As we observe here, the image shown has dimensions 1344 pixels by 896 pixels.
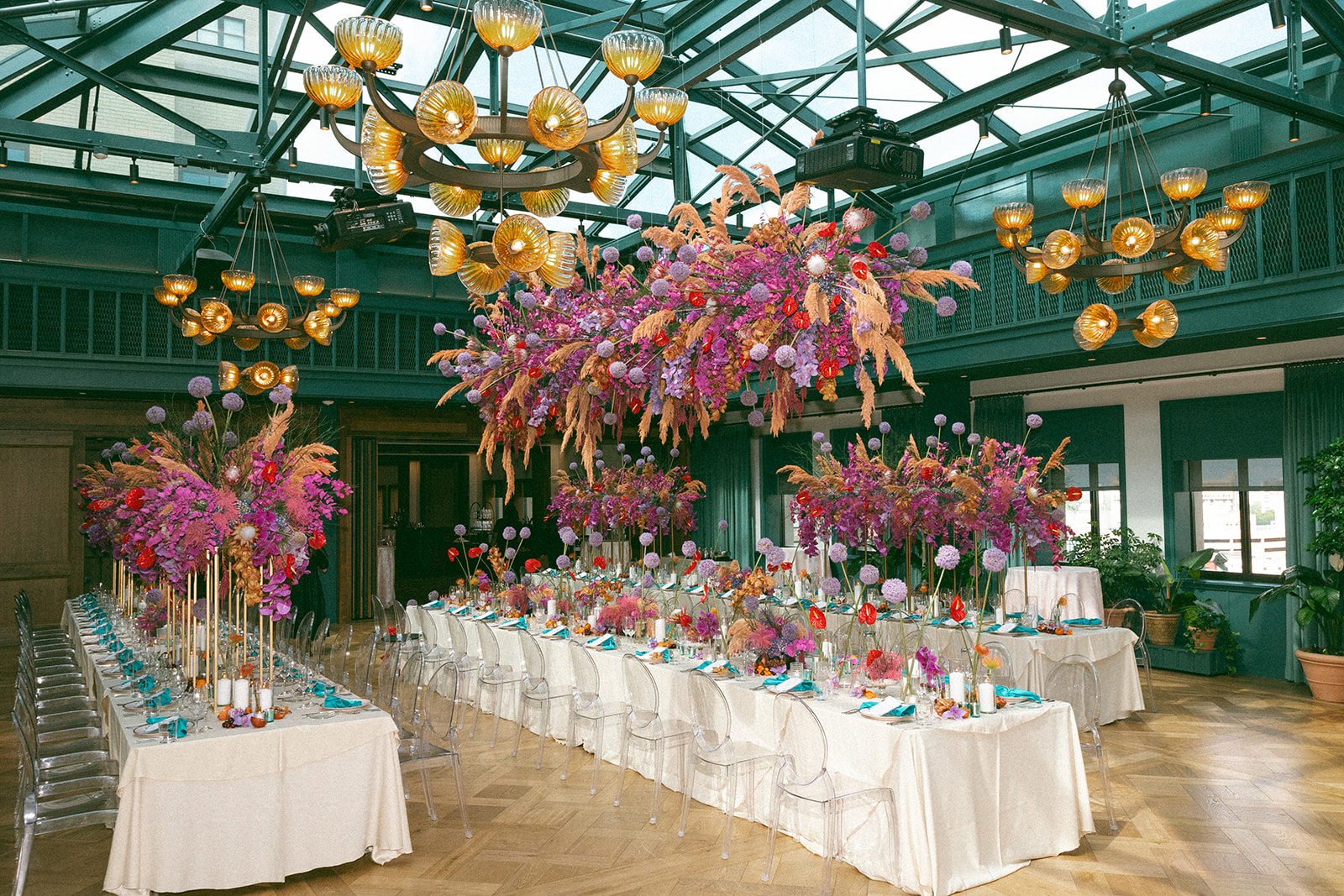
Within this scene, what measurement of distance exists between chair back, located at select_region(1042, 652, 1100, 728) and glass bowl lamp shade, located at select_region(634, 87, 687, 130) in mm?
3466

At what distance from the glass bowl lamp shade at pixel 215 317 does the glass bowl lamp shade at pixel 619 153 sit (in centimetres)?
491

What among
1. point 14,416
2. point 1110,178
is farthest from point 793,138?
point 14,416

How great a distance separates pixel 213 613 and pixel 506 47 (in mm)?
3468

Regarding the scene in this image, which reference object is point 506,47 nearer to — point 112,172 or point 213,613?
point 213,613

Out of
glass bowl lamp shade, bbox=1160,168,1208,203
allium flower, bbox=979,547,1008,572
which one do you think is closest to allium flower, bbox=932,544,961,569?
allium flower, bbox=979,547,1008,572

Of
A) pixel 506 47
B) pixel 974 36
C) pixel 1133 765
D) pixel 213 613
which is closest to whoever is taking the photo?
pixel 506 47

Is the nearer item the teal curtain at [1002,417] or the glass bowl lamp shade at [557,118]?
the glass bowl lamp shade at [557,118]

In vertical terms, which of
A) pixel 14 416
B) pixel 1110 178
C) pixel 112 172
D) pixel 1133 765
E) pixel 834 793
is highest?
pixel 112 172

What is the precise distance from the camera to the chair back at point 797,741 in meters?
4.48

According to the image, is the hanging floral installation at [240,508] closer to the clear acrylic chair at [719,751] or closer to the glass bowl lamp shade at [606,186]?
the glass bowl lamp shade at [606,186]

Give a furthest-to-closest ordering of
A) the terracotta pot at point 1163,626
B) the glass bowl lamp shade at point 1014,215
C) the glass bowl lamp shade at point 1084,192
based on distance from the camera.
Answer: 1. the terracotta pot at point 1163,626
2. the glass bowl lamp shade at point 1014,215
3. the glass bowl lamp shade at point 1084,192

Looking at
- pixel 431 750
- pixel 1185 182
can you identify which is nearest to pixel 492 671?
pixel 431 750

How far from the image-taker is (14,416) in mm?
11688

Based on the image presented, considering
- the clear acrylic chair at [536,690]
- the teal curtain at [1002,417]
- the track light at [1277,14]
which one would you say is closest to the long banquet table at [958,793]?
the clear acrylic chair at [536,690]
